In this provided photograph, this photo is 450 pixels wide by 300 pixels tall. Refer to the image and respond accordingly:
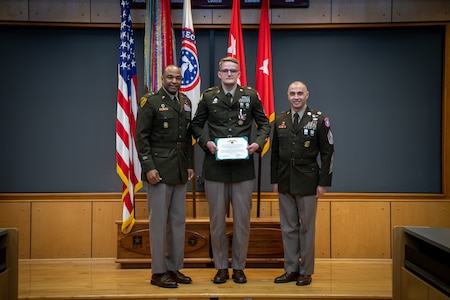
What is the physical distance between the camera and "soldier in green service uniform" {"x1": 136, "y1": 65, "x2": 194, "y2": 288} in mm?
3842

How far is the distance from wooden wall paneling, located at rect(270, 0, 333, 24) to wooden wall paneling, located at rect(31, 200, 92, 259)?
2.47 meters

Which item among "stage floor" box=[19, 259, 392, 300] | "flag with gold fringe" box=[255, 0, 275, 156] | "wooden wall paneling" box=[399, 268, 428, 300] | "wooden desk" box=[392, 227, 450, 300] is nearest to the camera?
"wooden desk" box=[392, 227, 450, 300]

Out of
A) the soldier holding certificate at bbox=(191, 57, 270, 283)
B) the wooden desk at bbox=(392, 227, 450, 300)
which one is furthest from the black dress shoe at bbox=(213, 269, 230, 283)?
the wooden desk at bbox=(392, 227, 450, 300)

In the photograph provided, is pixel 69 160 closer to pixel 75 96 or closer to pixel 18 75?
pixel 75 96

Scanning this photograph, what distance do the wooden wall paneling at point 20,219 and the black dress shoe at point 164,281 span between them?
5.49 ft

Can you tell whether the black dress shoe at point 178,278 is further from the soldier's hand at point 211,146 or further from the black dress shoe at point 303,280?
the soldier's hand at point 211,146

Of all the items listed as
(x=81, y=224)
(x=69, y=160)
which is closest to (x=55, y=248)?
(x=81, y=224)

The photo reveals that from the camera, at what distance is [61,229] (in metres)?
5.07

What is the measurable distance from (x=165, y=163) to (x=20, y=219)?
1951 millimetres

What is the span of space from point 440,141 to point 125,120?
291 cm

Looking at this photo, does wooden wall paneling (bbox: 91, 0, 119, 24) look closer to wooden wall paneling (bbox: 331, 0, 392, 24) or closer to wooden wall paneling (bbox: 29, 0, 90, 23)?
wooden wall paneling (bbox: 29, 0, 90, 23)

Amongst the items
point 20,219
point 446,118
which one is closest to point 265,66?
point 446,118

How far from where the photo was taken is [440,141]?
5.14 metres

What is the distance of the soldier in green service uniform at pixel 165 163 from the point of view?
3842mm
